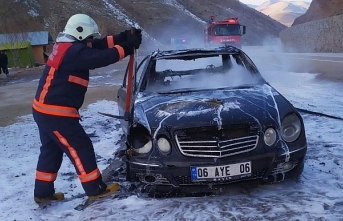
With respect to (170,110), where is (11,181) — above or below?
below

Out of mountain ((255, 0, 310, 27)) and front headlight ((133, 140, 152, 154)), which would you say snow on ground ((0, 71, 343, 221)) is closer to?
front headlight ((133, 140, 152, 154))

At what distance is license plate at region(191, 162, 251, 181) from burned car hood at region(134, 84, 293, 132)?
358 mm

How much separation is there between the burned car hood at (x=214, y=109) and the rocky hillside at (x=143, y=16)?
5546cm

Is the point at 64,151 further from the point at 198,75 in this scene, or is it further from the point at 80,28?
the point at 198,75

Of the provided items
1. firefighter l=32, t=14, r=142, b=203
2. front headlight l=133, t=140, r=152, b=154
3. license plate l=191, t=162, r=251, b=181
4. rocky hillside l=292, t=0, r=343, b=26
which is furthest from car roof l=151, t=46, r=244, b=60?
rocky hillside l=292, t=0, r=343, b=26

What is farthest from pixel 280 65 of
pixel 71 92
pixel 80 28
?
pixel 71 92

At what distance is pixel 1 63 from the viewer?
26.1m

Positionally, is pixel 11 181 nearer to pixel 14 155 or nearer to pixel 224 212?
pixel 14 155

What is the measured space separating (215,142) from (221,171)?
0.25 metres

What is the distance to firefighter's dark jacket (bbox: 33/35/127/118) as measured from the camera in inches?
150

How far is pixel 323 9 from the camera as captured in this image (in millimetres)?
45062

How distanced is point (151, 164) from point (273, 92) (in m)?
1.58

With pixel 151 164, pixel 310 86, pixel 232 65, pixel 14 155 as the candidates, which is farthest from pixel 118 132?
pixel 310 86

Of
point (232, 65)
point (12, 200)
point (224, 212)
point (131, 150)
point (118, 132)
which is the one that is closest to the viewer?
point (224, 212)
